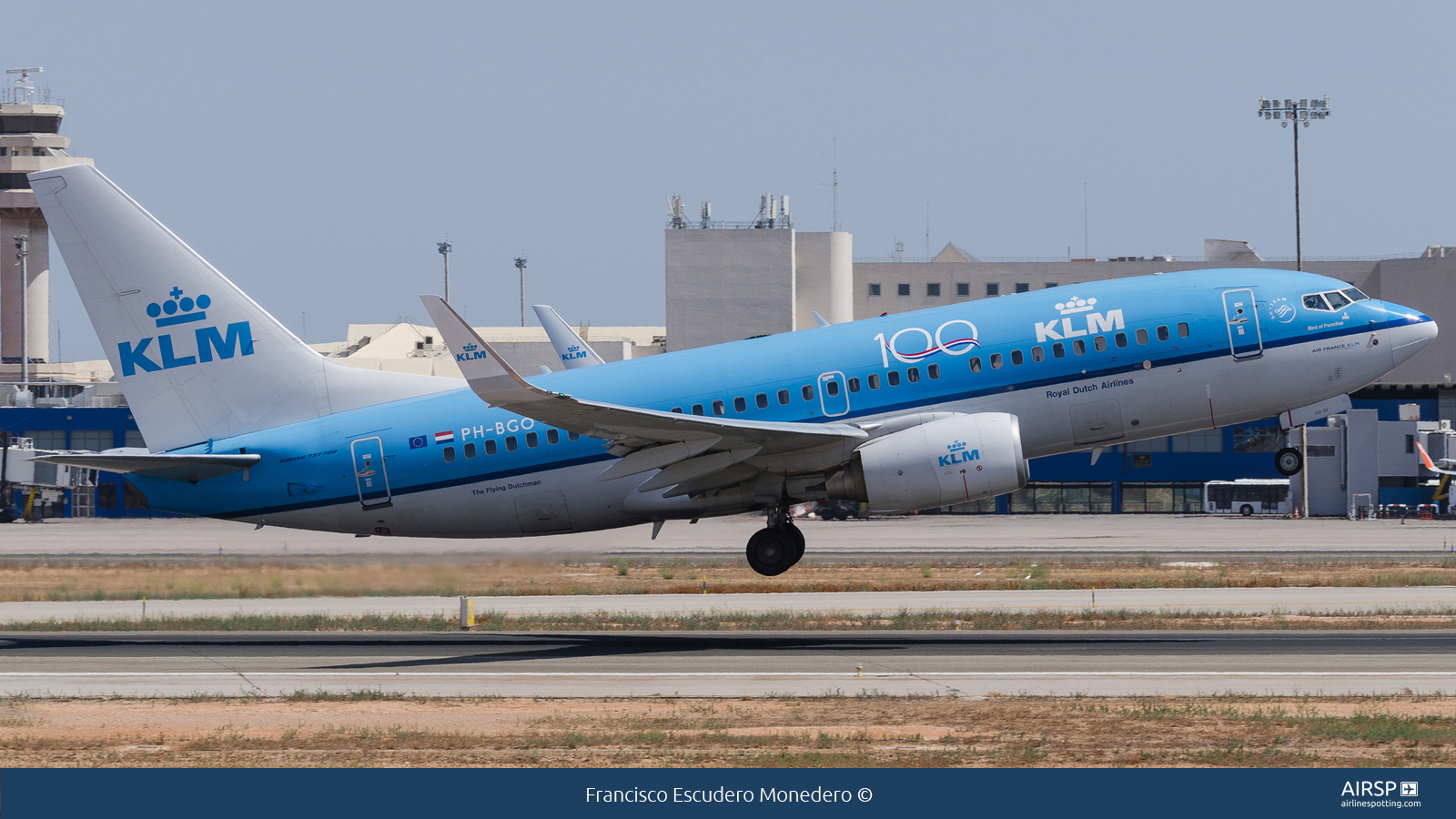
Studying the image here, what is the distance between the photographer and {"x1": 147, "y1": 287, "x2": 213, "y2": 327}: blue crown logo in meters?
33.5

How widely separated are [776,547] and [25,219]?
503 feet

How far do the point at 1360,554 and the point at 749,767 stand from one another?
4890 centimetres

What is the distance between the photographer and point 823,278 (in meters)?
125

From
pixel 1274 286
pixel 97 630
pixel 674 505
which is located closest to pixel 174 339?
pixel 97 630

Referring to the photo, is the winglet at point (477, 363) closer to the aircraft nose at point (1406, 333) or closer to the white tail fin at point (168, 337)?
the white tail fin at point (168, 337)

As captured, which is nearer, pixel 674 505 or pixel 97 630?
pixel 674 505

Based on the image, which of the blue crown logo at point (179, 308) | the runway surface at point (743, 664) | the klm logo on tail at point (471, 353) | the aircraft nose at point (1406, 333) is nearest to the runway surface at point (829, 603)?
the runway surface at point (743, 664)

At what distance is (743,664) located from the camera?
28.8 metres

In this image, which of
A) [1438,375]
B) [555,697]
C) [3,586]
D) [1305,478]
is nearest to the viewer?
[555,697]

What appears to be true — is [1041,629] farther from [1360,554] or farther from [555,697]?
[1360,554]

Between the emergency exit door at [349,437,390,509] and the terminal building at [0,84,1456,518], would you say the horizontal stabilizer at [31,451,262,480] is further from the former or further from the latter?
the terminal building at [0,84,1456,518]

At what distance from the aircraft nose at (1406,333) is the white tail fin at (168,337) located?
2123 cm

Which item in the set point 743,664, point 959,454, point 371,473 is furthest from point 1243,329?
point 371,473

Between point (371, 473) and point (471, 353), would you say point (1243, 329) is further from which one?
point (371, 473)
